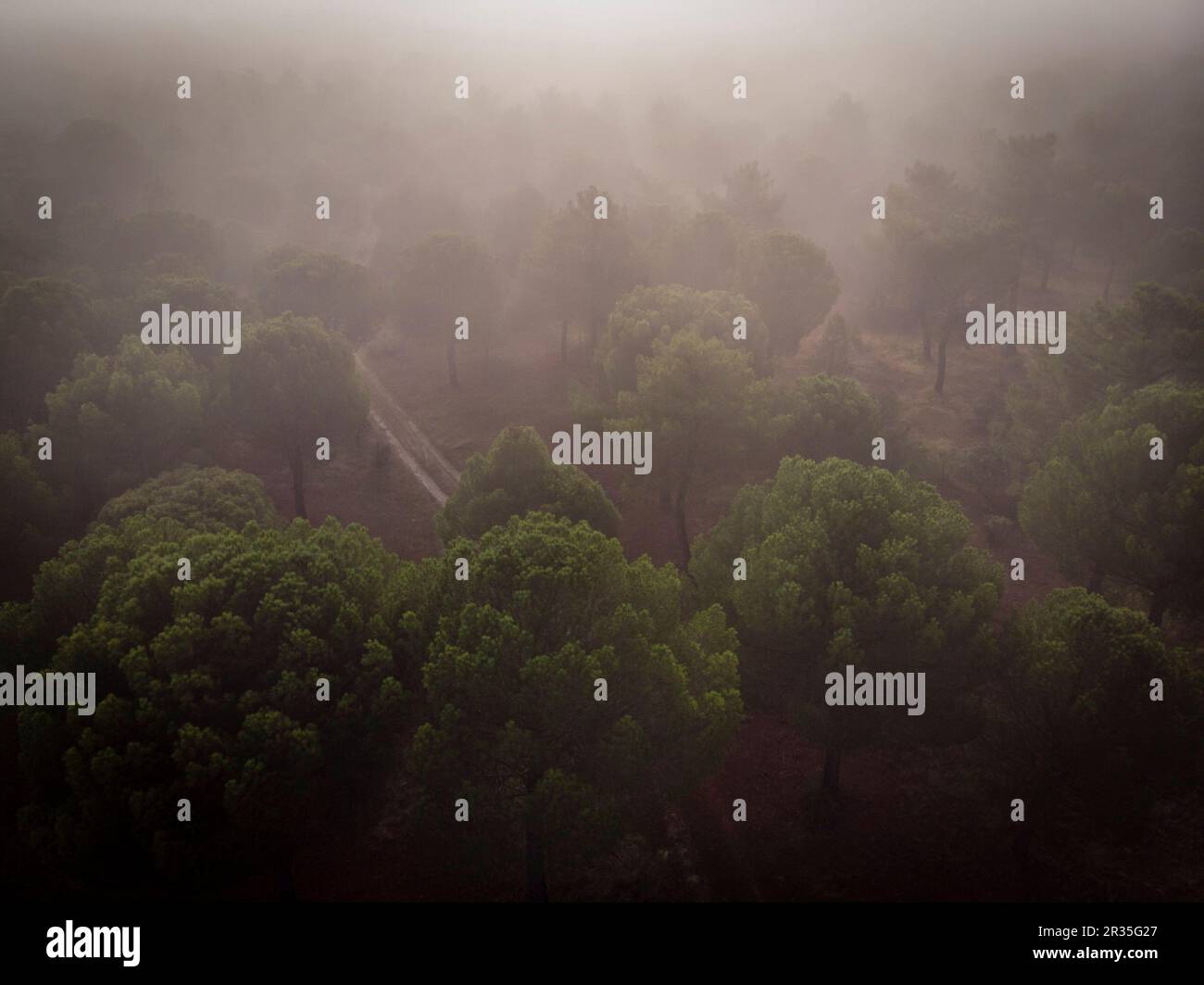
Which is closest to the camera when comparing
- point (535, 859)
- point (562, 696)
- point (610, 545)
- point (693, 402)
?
point (562, 696)

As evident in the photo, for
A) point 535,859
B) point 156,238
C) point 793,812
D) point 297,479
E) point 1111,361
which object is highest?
point 156,238

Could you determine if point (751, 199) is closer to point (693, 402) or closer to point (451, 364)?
point (451, 364)

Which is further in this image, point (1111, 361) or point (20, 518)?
point (1111, 361)

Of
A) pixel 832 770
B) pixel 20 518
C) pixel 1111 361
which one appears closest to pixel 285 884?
pixel 832 770

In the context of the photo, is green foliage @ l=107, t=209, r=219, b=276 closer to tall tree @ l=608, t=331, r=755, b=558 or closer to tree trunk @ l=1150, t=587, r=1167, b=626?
tall tree @ l=608, t=331, r=755, b=558

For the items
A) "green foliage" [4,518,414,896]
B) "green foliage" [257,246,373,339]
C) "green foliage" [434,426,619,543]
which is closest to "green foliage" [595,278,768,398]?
"green foliage" [434,426,619,543]

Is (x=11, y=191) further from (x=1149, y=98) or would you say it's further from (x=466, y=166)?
(x=1149, y=98)
